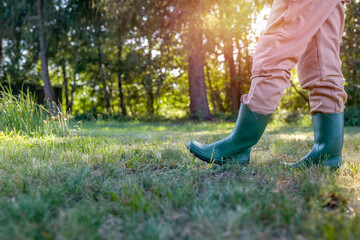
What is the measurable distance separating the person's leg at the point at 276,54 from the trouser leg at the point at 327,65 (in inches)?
4.0

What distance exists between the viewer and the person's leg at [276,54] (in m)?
1.61

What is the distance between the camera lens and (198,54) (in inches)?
336

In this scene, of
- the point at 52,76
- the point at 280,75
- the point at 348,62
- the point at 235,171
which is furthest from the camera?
the point at 52,76

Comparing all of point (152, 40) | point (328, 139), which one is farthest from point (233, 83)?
point (328, 139)

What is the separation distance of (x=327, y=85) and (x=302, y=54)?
0.85 feet

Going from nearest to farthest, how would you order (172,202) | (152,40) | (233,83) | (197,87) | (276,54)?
(172,202)
(276,54)
(197,87)
(152,40)
(233,83)

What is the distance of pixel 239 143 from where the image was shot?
72.4 inches

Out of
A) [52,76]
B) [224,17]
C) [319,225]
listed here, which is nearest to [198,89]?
[224,17]

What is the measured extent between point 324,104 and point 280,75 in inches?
13.7

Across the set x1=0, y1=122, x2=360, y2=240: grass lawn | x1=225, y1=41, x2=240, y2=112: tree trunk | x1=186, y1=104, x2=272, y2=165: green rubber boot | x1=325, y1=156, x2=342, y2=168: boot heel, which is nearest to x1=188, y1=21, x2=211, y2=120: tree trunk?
x1=225, y1=41, x2=240, y2=112: tree trunk

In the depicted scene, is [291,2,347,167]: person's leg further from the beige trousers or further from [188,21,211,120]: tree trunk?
[188,21,211,120]: tree trunk

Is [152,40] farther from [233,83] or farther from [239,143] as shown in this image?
[239,143]

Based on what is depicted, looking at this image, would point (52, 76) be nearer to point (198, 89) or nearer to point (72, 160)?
point (198, 89)

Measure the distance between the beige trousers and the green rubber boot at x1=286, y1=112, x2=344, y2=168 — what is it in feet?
0.17
